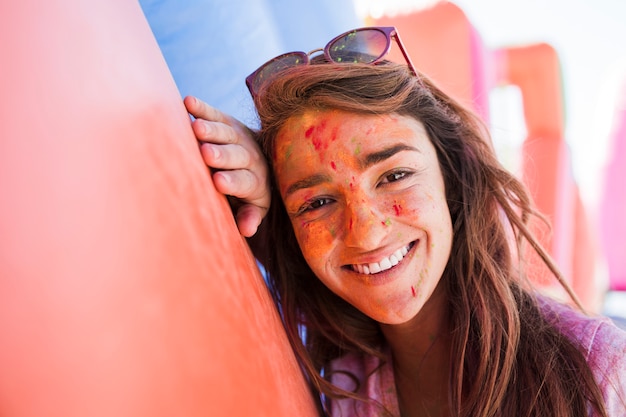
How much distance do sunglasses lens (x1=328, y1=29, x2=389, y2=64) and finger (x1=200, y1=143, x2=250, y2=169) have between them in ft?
0.78

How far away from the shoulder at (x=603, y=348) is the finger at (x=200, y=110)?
666mm

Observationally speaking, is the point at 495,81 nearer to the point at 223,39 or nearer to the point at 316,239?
the point at 223,39

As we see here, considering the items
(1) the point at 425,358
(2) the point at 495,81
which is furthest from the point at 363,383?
(2) the point at 495,81

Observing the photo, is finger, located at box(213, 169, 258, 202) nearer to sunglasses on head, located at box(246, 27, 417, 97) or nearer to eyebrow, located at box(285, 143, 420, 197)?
eyebrow, located at box(285, 143, 420, 197)

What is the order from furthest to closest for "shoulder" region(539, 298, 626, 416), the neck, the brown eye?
the neck, the brown eye, "shoulder" region(539, 298, 626, 416)

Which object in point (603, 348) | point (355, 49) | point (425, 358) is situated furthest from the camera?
point (425, 358)

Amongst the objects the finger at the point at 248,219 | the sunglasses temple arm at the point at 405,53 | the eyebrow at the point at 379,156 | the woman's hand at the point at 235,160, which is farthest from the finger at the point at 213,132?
the sunglasses temple arm at the point at 405,53

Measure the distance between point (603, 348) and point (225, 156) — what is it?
66cm

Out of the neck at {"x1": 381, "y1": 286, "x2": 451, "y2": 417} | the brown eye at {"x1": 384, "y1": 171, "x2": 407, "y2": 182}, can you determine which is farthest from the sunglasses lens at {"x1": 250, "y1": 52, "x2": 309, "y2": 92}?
the neck at {"x1": 381, "y1": 286, "x2": 451, "y2": 417}

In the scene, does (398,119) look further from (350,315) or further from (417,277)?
(350,315)

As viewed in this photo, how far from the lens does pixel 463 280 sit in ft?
3.87

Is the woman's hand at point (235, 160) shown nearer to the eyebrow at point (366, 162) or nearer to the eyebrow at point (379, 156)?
the eyebrow at point (366, 162)

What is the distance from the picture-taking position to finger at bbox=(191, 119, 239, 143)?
→ 877 millimetres

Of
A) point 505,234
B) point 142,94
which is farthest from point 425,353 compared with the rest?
point 142,94
